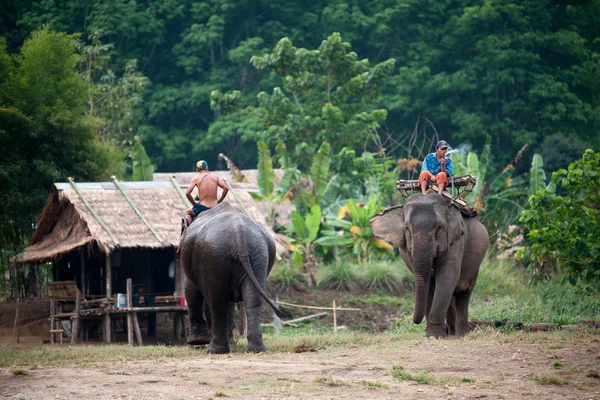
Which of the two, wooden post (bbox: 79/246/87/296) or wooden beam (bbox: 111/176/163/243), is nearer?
wooden beam (bbox: 111/176/163/243)

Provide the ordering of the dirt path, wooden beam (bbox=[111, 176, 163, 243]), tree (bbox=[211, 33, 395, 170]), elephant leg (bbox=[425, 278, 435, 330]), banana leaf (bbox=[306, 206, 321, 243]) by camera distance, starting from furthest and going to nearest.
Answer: tree (bbox=[211, 33, 395, 170]) < banana leaf (bbox=[306, 206, 321, 243]) < wooden beam (bbox=[111, 176, 163, 243]) < elephant leg (bbox=[425, 278, 435, 330]) < the dirt path

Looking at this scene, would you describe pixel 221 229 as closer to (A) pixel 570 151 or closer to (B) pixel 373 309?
(B) pixel 373 309

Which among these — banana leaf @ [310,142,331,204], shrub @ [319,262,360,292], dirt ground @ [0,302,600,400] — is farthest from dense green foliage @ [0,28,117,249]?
dirt ground @ [0,302,600,400]

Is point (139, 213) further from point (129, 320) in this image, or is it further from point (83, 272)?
point (129, 320)

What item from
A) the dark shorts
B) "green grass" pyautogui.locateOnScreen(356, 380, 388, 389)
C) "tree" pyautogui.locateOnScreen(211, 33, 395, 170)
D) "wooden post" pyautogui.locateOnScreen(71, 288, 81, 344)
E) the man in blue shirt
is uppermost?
"tree" pyautogui.locateOnScreen(211, 33, 395, 170)

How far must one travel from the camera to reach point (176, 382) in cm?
1016

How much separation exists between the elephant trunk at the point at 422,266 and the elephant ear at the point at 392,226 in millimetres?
1035

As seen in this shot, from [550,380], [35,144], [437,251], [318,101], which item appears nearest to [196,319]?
[437,251]

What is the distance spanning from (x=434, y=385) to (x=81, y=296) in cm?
1253

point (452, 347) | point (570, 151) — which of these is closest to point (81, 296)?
point (452, 347)

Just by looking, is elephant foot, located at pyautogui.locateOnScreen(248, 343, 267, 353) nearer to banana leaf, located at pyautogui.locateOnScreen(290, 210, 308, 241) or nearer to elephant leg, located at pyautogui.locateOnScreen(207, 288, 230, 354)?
elephant leg, located at pyautogui.locateOnScreen(207, 288, 230, 354)

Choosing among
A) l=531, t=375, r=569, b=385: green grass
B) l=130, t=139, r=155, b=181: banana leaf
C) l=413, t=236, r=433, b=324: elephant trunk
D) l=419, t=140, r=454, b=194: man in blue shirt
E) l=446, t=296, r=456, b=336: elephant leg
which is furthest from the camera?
l=130, t=139, r=155, b=181: banana leaf

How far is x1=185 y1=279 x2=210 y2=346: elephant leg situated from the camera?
14.0 meters

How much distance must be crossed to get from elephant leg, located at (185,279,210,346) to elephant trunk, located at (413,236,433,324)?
2.91 meters
